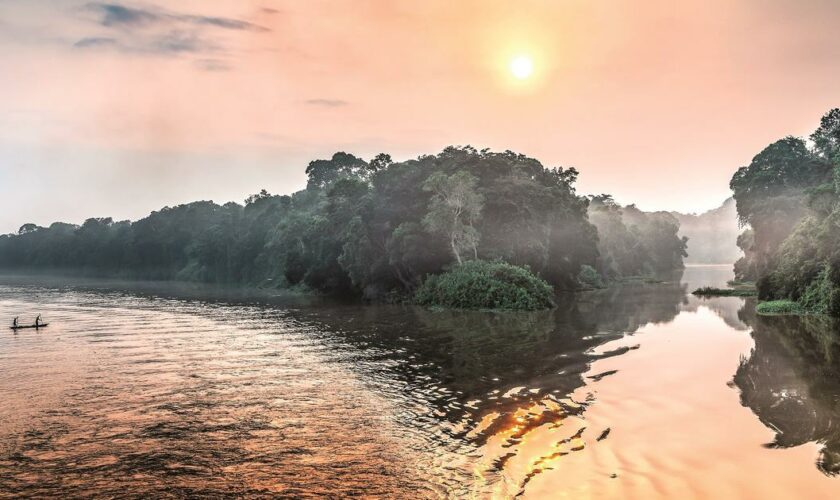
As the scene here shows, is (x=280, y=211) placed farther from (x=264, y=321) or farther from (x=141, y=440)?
(x=141, y=440)

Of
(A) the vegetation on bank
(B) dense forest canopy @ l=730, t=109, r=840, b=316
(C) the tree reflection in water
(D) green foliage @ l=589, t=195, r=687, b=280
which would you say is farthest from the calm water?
(D) green foliage @ l=589, t=195, r=687, b=280

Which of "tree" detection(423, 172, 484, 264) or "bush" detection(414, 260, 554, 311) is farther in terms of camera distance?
"tree" detection(423, 172, 484, 264)

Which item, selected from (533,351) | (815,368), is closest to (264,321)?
(533,351)

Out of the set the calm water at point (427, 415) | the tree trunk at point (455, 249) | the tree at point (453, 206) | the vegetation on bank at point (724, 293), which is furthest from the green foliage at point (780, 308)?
the tree trunk at point (455, 249)

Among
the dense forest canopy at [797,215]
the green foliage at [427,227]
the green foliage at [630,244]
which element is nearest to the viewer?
the dense forest canopy at [797,215]

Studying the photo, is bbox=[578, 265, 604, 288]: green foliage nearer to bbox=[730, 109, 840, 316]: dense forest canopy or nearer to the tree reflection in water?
bbox=[730, 109, 840, 316]: dense forest canopy

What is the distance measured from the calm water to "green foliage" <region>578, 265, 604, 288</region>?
55371mm

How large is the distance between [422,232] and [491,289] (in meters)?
14.6

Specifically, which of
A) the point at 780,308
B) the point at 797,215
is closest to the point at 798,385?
the point at 780,308

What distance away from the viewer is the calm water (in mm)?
11148

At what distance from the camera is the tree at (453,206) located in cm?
5622

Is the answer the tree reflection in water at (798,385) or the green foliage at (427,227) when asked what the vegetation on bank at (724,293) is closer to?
the green foliage at (427,227)

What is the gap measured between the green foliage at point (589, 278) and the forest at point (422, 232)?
8.7 inches

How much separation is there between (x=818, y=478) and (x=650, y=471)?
10.7ft
